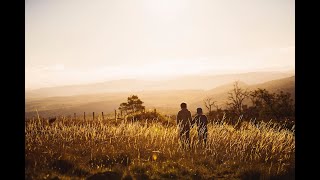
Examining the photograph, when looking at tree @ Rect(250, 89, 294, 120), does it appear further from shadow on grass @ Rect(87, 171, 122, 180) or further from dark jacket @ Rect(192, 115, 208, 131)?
shadow on grass @ Rect(87, 171, 122, 180)

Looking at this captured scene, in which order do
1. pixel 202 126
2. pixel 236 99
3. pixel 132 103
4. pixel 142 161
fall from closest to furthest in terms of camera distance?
pixel 142 161 → pixel 202 126 → pixel 236 99 → pixel 132 103

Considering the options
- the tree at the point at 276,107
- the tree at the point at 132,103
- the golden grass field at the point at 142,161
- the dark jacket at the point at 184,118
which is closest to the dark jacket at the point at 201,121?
the dark jacket at the point at 184,118

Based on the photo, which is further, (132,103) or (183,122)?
(132,103)

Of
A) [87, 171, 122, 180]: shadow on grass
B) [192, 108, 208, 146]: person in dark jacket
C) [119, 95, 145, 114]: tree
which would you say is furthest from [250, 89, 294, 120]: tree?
[87, 171, 122, 180]: shadow on grass

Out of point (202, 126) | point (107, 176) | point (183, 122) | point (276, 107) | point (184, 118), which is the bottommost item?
point (107, 176)

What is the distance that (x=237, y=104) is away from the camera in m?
38.1

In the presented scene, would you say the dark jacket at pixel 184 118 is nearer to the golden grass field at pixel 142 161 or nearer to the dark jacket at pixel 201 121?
the dark jacket at pixel 201 121

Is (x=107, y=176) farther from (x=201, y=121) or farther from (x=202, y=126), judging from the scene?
(x=201, y=121)

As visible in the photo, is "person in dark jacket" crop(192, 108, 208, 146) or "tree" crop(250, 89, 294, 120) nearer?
"person in dark jacket" crop(192, 108, 208, 146)

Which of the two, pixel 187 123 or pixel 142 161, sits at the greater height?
pixel 187 123

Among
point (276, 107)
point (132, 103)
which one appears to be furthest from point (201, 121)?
point (132, 103)

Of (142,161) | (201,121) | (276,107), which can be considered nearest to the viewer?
(142,161)
